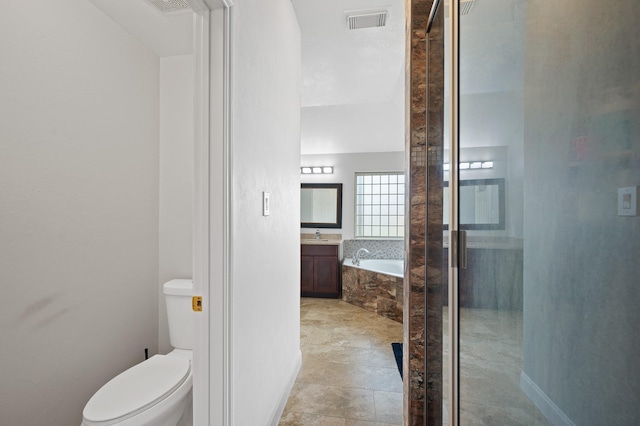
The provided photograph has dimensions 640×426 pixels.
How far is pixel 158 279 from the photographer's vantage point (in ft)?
7.56

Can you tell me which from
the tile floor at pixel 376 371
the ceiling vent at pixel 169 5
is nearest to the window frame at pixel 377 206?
the tile floor at pixel 376 371

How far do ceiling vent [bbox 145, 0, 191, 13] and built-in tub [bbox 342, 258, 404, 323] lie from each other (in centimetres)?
331

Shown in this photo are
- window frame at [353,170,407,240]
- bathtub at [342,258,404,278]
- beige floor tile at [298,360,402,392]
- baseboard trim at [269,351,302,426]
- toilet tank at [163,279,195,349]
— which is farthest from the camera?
window frame at [353,170,407,240]

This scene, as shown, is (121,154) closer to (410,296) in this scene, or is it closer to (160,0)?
(160,0)

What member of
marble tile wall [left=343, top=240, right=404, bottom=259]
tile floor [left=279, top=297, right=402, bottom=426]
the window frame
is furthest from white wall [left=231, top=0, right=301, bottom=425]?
the window frame

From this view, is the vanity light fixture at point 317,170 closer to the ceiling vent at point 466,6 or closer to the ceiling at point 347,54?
the ceiling at point 347,54

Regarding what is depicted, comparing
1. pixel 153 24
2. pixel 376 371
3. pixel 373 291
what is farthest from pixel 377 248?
pixel 153 24

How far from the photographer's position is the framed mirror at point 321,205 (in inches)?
207

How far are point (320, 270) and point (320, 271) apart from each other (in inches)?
0.6

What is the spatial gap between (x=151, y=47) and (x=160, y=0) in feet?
2.06

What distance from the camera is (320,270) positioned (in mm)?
4617

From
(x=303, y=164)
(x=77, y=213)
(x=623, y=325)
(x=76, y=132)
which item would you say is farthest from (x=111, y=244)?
(x=303, y=164)

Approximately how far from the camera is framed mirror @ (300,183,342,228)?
5262 millimetres

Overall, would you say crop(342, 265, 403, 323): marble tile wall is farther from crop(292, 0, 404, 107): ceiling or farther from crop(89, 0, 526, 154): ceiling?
crop(292, 0, 404, 107): ceiling
